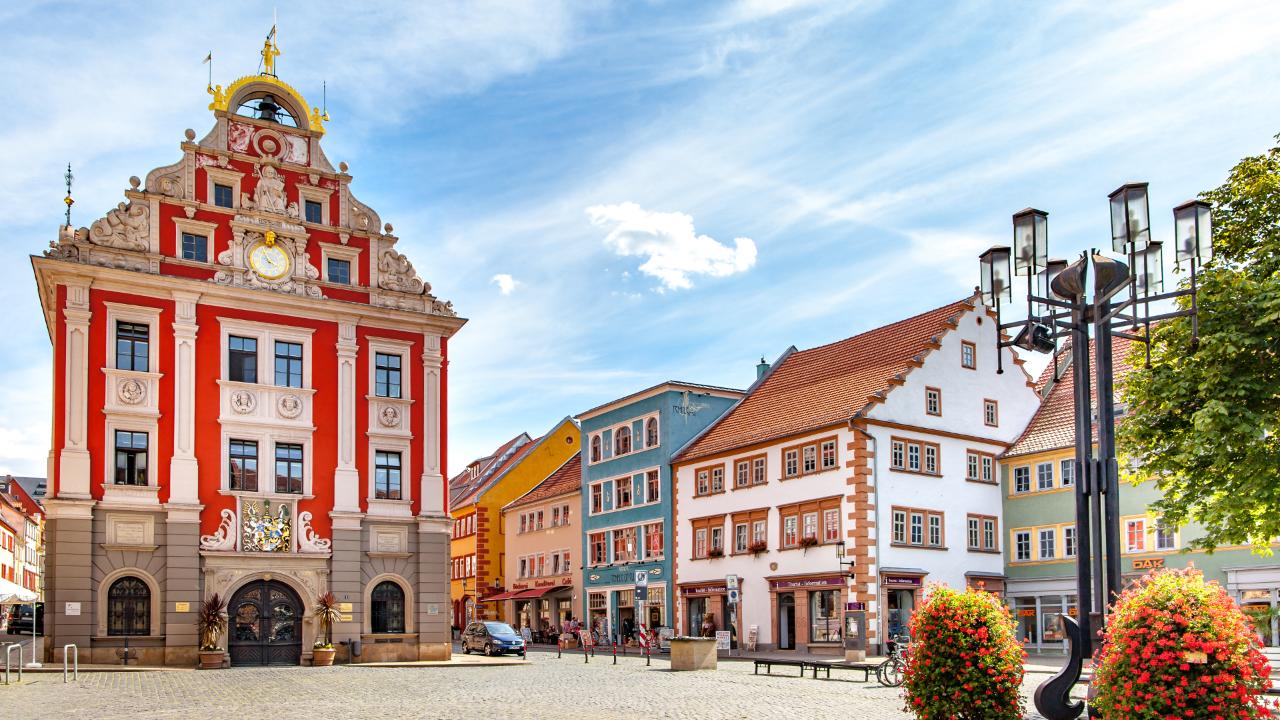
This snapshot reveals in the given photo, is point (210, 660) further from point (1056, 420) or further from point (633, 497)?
point (1056, 420)

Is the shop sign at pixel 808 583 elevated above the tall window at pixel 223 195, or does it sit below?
below

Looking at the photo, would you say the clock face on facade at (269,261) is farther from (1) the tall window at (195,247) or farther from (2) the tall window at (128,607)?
(2) the tall window at (128,607)

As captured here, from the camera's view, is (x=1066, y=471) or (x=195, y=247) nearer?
(x=195, y=247)

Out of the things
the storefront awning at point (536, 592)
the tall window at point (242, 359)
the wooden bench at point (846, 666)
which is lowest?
the storefront awning at point (536, 592)

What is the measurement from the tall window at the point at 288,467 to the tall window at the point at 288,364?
6.64 ft

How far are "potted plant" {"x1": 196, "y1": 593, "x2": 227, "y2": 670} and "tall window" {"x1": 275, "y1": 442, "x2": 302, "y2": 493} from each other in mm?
4176

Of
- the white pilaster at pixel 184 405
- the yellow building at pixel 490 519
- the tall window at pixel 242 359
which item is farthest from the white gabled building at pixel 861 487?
the yellow building at pixel 490 519

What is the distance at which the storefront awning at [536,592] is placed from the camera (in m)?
63.5

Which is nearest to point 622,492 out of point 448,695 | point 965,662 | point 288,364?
point 288,364

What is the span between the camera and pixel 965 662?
14500 mm

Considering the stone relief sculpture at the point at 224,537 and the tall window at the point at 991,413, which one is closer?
the stone relief sculpture at the point at 224,537

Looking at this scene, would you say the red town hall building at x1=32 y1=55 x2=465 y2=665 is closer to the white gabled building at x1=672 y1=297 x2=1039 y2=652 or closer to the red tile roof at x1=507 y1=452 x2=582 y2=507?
the white gabled building at x1=672 y1=297 x2=1039 y2=652

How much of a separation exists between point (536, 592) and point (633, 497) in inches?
416

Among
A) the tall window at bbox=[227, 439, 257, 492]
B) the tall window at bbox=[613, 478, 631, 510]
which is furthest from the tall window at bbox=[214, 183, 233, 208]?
the tall window at bbox=[613, 478, 631, 510]
